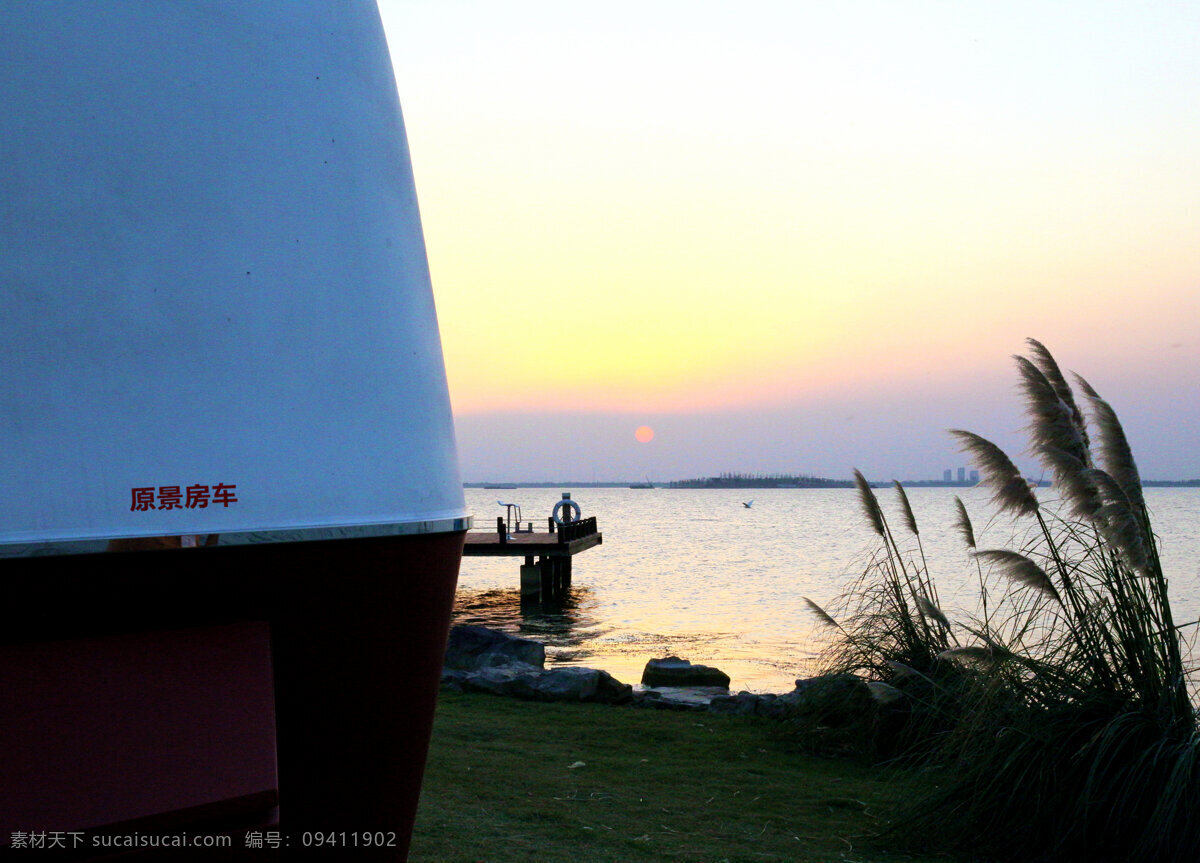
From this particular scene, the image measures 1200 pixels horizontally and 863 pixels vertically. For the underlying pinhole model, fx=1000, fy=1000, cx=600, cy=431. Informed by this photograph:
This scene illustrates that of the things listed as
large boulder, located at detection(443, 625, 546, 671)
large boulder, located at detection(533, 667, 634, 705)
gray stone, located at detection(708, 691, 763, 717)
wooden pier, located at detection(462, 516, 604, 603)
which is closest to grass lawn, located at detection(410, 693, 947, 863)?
gray stone, located at detection(708, 691, 763, 717)

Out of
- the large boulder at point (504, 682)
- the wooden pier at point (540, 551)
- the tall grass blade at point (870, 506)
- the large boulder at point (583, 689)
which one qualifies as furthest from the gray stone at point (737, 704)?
the wooden pier at point (540, 551)

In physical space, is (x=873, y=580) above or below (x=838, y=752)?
above

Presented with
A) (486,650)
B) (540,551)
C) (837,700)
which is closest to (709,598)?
(540,551)

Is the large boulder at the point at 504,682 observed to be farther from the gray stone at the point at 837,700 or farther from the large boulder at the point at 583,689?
the gray stone at the point at 837,700

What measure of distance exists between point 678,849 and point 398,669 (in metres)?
2.35

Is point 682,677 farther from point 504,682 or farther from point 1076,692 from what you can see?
point 1076,692

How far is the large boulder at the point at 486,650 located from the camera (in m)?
12.7

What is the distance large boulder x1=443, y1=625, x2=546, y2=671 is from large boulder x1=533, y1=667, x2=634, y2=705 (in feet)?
7.16

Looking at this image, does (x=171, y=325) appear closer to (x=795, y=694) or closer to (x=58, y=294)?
(x=58, y=294)

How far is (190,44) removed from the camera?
334 centimetres

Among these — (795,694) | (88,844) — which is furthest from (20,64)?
(795,694)

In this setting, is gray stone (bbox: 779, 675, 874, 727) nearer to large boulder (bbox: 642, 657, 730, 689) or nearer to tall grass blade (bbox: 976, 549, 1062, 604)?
tall grass blade (bbox: 976, 549, 1062, 604)

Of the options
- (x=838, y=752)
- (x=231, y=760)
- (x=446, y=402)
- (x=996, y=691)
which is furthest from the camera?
(x=838, y=752)

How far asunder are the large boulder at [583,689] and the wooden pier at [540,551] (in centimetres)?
1954
